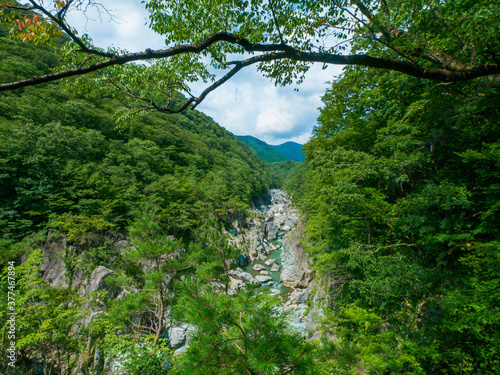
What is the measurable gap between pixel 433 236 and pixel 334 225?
3850 mm

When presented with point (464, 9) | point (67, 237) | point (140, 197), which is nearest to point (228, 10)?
point (464, 9)

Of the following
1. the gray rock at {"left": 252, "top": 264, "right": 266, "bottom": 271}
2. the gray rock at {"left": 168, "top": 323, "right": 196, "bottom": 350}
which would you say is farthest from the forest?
the gray rock at {"left": 252, "top": 264, "right": 266, "bottom": 271}

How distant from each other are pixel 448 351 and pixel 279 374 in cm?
405

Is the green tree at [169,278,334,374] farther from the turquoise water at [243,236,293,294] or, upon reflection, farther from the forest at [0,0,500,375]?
the turquoise water at [243,236,293,294]

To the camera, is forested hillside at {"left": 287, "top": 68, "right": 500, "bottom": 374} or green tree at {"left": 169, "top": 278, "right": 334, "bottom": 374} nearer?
green tree at {"left": 169, "top": 278, "right": 334, "bottom": 374}

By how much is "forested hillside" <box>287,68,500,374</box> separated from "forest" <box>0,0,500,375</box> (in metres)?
0.05

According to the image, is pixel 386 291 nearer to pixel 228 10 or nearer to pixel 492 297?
pixel 492 297

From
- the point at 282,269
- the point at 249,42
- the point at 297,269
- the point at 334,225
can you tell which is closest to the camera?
the point at 249,42

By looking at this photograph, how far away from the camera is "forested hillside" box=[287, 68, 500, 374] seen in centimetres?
350

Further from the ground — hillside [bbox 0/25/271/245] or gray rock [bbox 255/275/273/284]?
hillside [bbox 0/25/271/245]

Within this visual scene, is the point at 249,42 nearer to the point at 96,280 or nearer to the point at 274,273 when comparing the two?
the point at 96,280

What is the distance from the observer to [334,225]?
26.1 feet

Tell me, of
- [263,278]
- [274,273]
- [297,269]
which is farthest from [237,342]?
[274,273]

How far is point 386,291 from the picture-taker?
444cm
